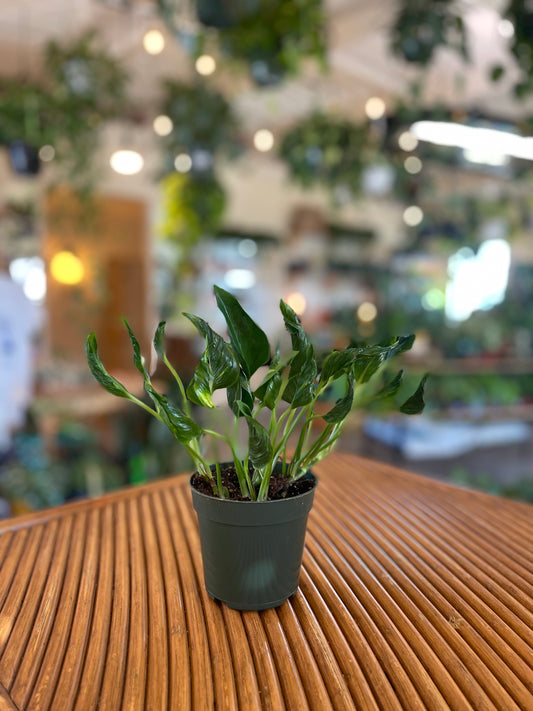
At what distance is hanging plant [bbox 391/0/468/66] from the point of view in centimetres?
223

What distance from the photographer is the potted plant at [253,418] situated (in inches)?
25.9

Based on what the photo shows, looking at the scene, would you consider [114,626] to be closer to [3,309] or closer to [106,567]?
[106,567]

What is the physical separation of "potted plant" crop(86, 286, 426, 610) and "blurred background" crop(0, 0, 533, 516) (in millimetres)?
1730

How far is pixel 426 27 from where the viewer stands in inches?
88.5

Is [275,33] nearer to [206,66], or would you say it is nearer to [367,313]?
[206,66]

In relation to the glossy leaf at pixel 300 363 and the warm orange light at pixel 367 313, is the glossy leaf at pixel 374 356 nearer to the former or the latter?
the glossy leaf at pixel 300 363

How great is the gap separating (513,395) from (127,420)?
306 centimetres

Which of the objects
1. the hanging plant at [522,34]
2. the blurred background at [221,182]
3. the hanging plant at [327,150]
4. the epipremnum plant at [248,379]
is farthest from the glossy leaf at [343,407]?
the hanging plant at [327,150]

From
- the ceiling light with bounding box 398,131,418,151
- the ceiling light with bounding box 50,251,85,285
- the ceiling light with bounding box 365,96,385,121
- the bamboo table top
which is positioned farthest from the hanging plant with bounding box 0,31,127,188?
the bamboo table top

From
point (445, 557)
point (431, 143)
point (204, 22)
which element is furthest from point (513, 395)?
point (445, 557)

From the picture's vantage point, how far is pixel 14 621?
2.22ft

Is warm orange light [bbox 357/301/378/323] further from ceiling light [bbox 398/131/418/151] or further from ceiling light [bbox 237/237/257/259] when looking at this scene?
ceiling light [bbox 237/237/257/259]

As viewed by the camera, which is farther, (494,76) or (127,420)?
(127,420)

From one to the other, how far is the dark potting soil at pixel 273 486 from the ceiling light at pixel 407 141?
369 cm
